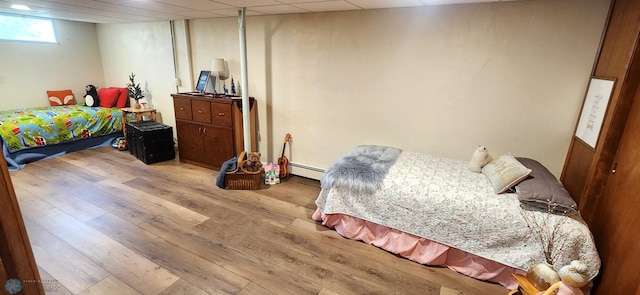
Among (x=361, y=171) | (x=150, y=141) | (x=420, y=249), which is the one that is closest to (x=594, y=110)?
(x=420, y=249)

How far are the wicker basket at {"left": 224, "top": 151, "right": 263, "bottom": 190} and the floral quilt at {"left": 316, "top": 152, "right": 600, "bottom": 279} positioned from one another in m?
1.03

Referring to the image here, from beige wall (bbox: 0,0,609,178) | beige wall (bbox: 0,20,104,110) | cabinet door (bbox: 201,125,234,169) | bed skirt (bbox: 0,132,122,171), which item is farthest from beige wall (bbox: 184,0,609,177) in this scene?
beige wall (bbox: 0,20,104,110)

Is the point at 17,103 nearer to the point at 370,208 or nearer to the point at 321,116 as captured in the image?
the point at 321,116

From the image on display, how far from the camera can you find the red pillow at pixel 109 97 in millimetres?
5082

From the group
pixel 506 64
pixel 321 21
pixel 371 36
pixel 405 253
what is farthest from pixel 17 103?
pixel 506 64

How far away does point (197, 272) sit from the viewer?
6.73ft

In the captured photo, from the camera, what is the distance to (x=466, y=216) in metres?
2.05

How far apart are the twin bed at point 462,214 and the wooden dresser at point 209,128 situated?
1583mm

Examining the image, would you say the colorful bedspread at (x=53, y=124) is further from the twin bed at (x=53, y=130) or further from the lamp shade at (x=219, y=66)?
the lamp shade at (x=219, y=66)

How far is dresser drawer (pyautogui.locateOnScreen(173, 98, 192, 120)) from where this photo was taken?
3872mm

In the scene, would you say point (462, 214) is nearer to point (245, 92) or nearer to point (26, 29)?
point (245, 92)

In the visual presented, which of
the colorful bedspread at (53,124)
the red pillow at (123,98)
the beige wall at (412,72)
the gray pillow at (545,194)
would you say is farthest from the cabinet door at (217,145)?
the gray pillow at (545,194)

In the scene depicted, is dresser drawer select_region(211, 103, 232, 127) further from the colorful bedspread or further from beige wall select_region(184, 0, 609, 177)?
the colorful bedspread

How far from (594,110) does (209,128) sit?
3.77 metres
